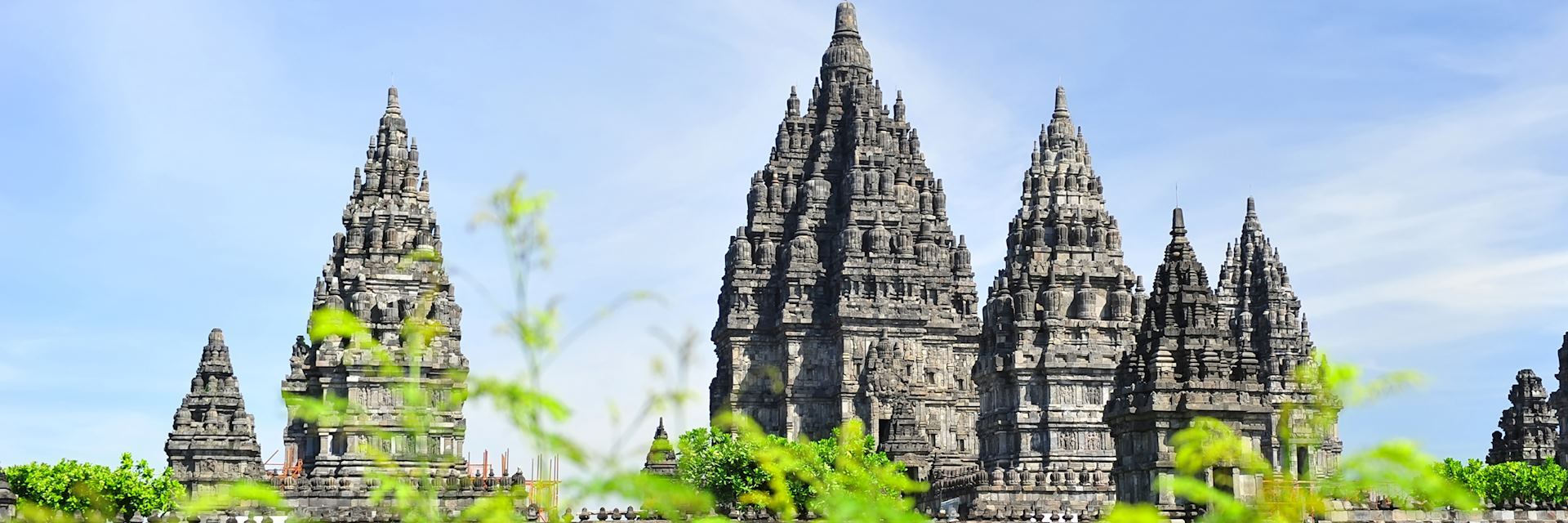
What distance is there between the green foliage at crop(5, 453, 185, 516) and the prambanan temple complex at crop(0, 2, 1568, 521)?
190 inches

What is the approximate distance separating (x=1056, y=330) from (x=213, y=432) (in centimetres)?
3186

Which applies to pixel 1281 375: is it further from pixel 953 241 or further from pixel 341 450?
pixel 341 450

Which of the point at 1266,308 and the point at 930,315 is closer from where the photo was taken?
the point at 930,315

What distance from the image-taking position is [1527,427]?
81312mm

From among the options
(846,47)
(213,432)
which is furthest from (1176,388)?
(846,47)

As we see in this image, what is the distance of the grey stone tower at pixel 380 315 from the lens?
74.3 m

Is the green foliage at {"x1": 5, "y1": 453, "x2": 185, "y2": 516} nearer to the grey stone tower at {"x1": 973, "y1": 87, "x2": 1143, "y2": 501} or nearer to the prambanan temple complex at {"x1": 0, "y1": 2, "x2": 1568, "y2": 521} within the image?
the prambanan temple complex at {"x1": 0, "y1": 2, "x2": 1568, "y2": 521}

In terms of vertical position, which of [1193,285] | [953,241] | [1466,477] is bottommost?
[1466,477]

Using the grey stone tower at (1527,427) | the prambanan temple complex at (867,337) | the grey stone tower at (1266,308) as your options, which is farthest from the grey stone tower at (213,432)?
the grey stone tower at (1527,427)

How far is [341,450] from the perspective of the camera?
248 ft

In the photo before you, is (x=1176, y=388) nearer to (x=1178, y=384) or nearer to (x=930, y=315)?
(x=1178, y=384)

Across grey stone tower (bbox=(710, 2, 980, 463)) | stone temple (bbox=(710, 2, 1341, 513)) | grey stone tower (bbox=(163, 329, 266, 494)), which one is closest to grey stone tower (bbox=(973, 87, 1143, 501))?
stone temple (bbox=(710, 2, 1341, 513))

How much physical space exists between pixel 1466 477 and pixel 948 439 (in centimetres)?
2160

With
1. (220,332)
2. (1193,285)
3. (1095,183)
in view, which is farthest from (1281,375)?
(220,332)
